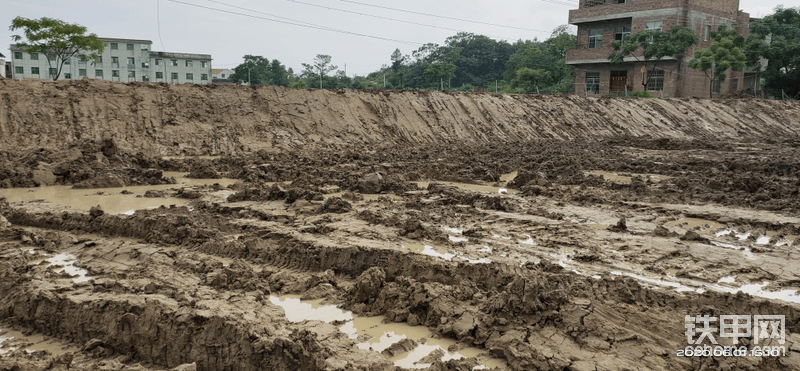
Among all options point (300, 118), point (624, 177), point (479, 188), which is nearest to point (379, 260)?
point (479, 188)

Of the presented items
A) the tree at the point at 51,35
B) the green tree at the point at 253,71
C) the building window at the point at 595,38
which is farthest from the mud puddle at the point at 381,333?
the green tree at the point at 253,71

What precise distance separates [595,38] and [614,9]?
276 centimetres

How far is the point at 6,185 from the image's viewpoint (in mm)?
10766

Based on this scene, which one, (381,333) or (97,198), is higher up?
(97,198)

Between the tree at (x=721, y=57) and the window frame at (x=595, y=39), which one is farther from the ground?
the window frame at (x=595, y=39)

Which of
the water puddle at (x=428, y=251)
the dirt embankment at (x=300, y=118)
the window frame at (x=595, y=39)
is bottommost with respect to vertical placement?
the water puddle at (x=428, y=251)

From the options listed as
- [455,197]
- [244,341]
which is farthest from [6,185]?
[244,341]

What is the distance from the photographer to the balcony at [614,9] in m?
40.0

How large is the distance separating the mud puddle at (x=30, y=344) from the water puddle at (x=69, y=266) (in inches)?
39.8

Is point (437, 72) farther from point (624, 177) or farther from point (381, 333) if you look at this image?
point (381, 333)

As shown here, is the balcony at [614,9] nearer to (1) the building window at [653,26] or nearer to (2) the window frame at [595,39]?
(1) the building window at [653,26]

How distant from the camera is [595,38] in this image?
4441cm

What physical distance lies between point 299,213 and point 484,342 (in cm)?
462

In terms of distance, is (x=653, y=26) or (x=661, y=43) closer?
(x=661, y=43)
